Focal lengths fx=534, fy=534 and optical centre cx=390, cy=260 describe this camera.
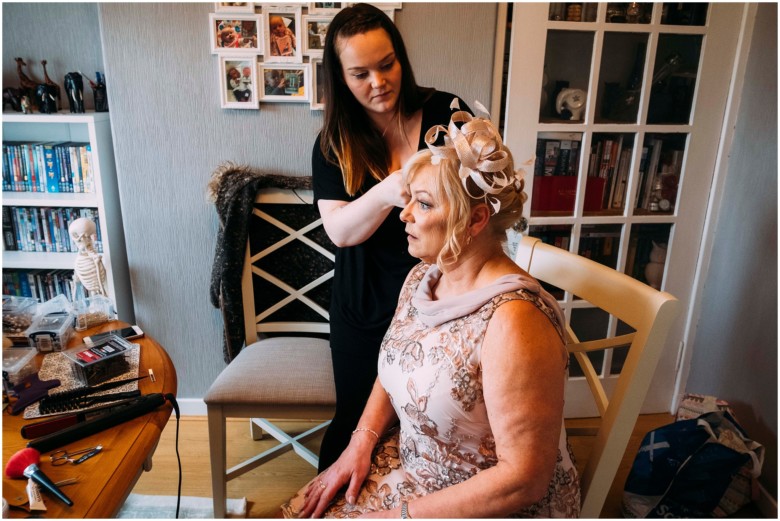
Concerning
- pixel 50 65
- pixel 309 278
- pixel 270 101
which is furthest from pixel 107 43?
pixel 309 278

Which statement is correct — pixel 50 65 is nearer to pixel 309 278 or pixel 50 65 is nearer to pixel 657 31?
pixel 309 278

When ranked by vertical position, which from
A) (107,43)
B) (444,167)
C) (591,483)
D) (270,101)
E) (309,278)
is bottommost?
(591,483)

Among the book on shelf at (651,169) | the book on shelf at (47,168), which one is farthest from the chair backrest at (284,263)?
the book on shelf at (651,169)

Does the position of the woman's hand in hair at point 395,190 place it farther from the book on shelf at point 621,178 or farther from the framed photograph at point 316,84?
the book on shelf at point 621,178

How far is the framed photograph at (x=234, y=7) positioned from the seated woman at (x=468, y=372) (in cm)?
118

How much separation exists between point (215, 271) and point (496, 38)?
135 cm

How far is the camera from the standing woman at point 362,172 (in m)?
1.32

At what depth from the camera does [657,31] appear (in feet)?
6.49

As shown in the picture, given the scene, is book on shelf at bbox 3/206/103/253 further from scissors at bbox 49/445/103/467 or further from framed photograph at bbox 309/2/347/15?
scissors at bbox 49/445/103/467

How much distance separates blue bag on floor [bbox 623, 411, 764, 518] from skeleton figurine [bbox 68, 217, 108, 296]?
1982mm

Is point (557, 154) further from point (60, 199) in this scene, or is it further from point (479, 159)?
point (60, 199)

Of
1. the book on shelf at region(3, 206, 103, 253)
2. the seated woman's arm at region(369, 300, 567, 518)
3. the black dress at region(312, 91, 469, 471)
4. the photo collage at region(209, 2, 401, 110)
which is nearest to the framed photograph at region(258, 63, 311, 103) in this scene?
the photo collage at region(209, 2, 401, 110)

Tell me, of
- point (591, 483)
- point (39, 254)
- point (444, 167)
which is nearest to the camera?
point (444, 167)

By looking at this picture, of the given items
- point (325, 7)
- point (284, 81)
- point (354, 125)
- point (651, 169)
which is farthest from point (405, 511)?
point (651, 169)
